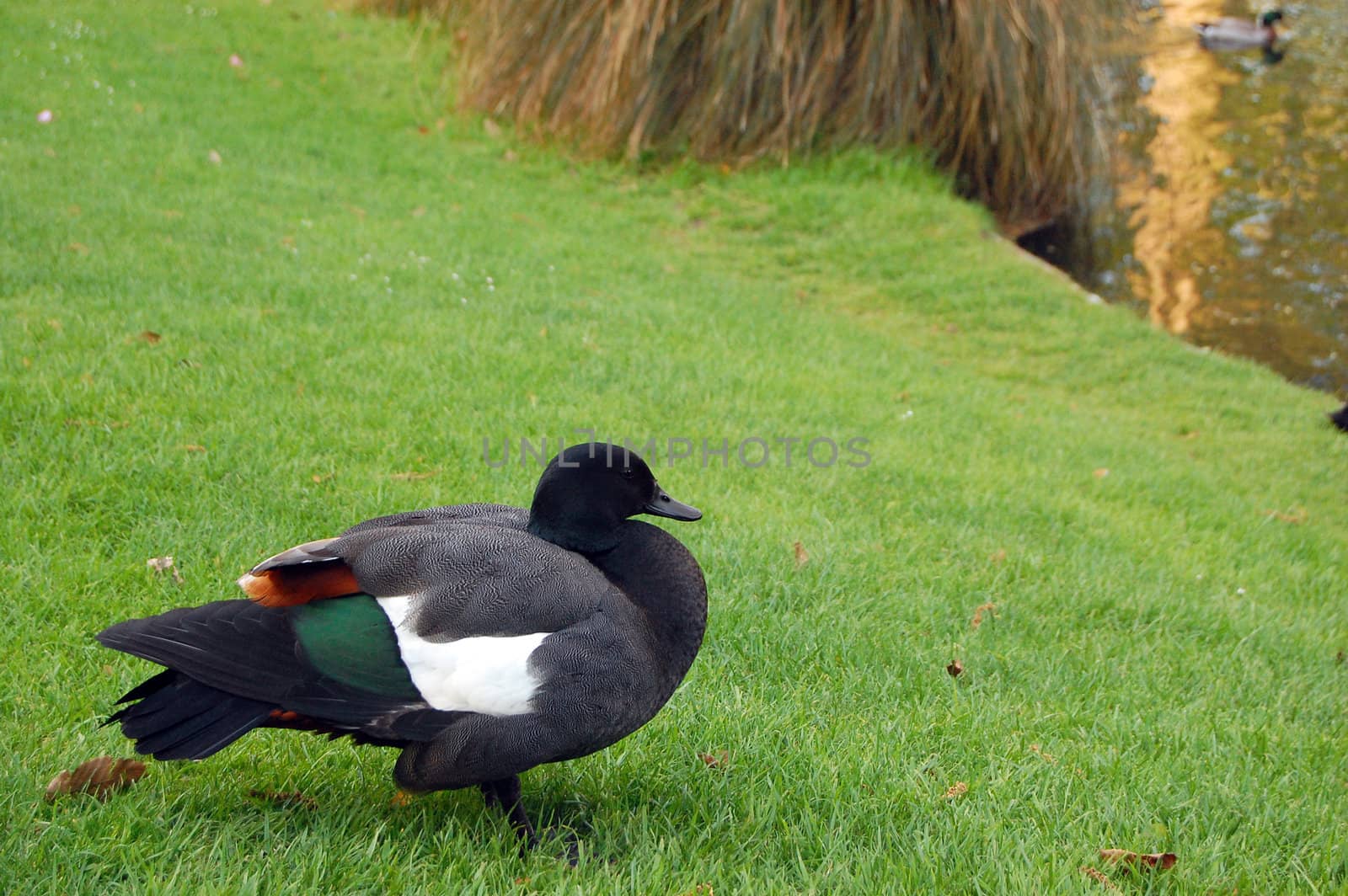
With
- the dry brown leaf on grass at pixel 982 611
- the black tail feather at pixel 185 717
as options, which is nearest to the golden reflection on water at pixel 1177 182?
the dry brown leaf on grass at pixel 982 611

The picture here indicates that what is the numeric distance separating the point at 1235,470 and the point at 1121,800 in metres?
4.07

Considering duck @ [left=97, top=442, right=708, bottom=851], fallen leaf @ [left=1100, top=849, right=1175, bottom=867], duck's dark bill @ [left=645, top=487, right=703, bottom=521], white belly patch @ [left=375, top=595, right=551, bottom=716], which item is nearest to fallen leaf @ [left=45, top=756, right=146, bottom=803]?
duck @ [left=97, top=442, right=708, bottom=851]

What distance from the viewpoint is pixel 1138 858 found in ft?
8.13

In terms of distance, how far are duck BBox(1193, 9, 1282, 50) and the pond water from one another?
22 cm

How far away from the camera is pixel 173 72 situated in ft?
33.1

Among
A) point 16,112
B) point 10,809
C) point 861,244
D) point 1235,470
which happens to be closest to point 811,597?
point 10,809

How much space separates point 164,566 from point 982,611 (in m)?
2.76

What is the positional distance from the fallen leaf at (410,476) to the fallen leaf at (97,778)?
185 cm

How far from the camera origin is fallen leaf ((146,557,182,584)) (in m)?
3.38

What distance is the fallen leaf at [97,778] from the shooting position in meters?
2.35

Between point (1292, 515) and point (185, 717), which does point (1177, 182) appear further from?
point (185, 717)

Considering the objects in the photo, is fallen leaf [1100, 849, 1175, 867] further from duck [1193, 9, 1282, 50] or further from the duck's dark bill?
duck [1193, 9, 1282, 50]

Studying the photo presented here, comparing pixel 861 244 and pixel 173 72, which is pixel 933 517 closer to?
pixel 861 244

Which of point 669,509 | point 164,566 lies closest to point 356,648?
point 669,509
